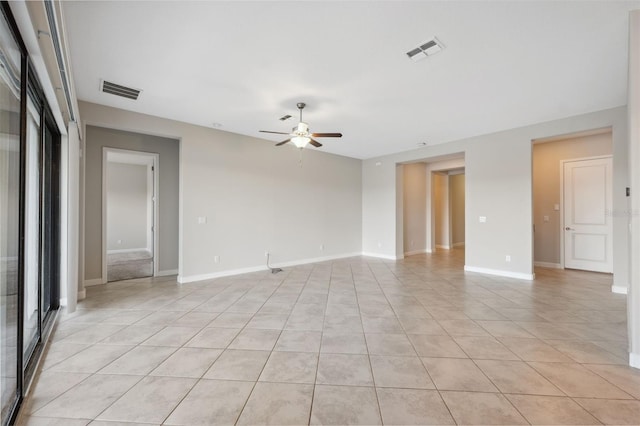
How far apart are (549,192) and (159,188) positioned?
8.28 metres

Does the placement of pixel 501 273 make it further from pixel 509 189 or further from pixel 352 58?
pixel 352 58

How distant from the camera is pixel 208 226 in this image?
4945 millimetres

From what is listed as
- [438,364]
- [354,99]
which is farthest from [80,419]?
[354,99]

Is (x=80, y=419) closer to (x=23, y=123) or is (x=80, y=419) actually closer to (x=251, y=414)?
(x=251, y=414)

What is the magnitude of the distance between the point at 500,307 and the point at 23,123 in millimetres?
4951

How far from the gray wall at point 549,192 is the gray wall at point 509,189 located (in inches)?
65.2

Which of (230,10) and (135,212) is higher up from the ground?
(230,10)

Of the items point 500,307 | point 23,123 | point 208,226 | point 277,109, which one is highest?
A: point 277,109

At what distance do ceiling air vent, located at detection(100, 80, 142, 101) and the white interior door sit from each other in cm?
804

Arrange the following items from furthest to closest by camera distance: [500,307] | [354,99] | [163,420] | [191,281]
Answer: [191,281], [354,99], [500,307], [163,420]

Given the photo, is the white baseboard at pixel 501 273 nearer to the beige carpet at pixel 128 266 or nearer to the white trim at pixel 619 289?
the white trim at pixel 619 289

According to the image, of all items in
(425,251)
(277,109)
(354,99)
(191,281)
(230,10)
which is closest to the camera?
(230,10)

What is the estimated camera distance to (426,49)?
2559mm

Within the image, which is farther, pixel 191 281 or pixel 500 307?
pixel 191 281
